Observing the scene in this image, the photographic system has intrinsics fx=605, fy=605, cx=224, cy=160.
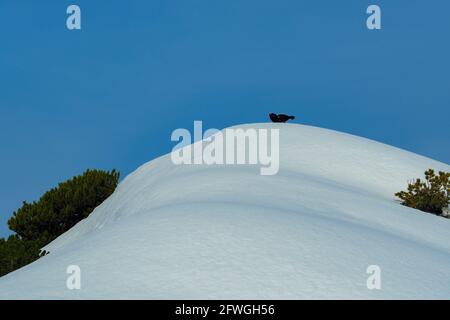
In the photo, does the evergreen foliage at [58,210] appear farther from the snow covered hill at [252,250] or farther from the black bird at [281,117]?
the snow covered hill at [252,250]

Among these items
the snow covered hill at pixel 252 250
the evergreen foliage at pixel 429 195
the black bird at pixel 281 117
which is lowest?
the snow covered hill at pixel 252 250

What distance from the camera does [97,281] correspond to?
6695 millimetres

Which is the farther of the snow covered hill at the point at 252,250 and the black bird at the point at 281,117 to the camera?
the black bird at the point at 281,117

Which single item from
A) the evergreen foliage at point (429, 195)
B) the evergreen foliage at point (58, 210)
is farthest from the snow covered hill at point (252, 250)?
the evergreen foliage at point (58, 210)

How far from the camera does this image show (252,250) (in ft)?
24.2

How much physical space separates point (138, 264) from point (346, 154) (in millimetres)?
12836

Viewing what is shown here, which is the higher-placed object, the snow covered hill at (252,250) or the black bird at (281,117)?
the black bird at (281,117)

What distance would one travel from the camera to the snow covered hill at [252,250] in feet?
21.5

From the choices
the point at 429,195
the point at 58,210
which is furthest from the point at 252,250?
the point at 58,210

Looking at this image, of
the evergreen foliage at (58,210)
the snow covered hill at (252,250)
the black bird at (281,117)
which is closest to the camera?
the snow covered hill at (252,250)

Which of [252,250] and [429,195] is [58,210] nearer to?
[429,195]

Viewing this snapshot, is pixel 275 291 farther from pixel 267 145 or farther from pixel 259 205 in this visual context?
pixel 267 145
